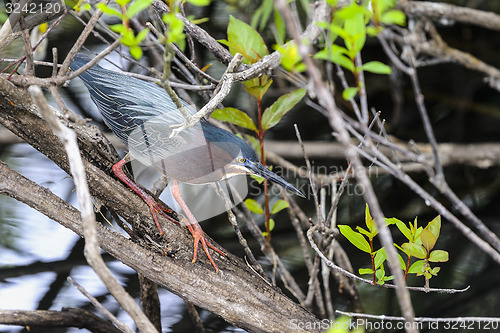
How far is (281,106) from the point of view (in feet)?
6.93

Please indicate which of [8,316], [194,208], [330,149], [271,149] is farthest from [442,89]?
[8,316]

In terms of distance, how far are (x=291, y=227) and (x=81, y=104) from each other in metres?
1.58

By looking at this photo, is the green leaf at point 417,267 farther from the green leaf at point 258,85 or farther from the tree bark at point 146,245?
the green leaf at point 258,85

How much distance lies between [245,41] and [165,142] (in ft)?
1.54

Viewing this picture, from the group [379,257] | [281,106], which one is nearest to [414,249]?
[379,257]

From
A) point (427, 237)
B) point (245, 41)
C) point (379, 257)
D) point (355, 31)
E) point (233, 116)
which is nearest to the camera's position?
point (355, 31)

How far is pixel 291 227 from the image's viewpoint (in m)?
3.19

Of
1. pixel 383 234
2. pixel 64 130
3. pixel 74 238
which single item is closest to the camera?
pixel 383 234

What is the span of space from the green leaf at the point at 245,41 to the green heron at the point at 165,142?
294 millimetres

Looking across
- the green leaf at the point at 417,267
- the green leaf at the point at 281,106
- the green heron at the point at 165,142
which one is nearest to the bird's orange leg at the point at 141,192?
the green heron at the point at 165,142

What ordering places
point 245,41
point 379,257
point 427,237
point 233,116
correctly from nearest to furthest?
1. point 427,237
2. point 379,257
3. point 245,41
4. point 233,116

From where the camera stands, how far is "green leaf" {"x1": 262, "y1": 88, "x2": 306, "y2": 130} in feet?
6.79

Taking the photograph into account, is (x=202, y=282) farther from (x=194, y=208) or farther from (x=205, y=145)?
(x=194, y=208)

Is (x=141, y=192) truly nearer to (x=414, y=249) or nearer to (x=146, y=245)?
(x=146, y=245)
